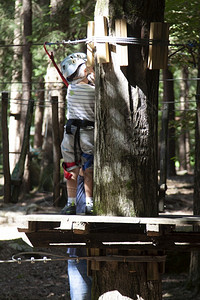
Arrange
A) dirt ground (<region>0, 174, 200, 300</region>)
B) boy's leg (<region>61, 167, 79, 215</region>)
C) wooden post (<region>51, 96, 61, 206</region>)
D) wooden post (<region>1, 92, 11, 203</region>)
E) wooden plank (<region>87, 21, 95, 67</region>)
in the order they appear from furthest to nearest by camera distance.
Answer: wooden post (<region>51, 96, 61, 206</region>) → wooden post (<region>1, 92, 11, 203</region>) → dirt ground (<region>0, 174, 200, 300</region>) → boy's leg (<region>61, 167, 79, 215</region>) → wooden plank (<region>87, 21, 95, 67</region>)

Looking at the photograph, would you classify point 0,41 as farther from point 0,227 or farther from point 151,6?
Answer: point 151,6

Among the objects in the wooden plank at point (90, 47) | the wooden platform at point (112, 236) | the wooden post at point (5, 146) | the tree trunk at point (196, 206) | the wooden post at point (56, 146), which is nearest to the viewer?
the wooden platform at point (112, 236)

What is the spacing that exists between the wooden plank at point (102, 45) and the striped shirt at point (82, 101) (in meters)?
0.66

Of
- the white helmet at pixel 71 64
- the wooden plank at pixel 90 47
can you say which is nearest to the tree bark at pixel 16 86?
the white helmet at pixel 71 64

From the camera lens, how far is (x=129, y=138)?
3.40 meters

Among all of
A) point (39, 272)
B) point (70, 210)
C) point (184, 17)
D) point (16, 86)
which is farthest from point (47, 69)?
point (70, 210)

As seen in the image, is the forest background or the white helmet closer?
the white helmet

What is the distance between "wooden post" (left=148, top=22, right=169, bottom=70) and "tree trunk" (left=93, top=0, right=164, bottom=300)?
0.21 ft

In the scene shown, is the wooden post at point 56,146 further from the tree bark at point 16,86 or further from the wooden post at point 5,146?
the tree bark at point 16,86

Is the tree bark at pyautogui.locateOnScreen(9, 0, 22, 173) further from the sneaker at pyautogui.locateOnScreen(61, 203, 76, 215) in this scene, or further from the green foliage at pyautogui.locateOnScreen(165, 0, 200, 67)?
the sneaker at pyautogui.locateOnScreen(61, 203, 76, 215)

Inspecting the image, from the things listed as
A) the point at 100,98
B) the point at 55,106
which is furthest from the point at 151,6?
the point at 55,106

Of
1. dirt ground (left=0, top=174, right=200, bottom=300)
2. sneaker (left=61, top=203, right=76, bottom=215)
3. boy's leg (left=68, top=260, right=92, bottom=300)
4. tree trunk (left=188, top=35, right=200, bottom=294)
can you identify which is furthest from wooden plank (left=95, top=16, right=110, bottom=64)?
dirt ground (left=0, top=174, right=200, bottom=300)

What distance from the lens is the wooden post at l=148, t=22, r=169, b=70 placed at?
338cm

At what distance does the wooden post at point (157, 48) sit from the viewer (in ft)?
11.1
